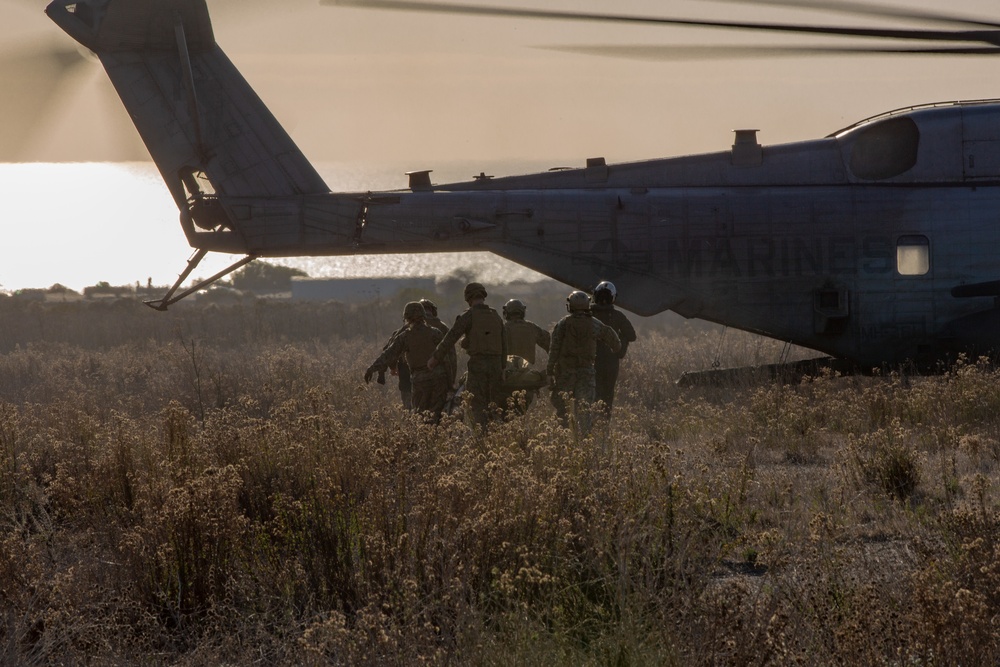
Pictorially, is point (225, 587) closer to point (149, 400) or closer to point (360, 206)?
point (360, 206)

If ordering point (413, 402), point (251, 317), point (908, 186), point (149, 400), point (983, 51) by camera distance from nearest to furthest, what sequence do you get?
point (983, 51), point (413, 402), point (908, 186), point (149, 400), point (251, 317)

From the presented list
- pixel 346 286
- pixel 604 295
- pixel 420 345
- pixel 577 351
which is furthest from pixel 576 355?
pixel 346 286

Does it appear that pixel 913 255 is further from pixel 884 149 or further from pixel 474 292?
pixel 474 292

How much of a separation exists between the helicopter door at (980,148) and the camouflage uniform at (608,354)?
582cm

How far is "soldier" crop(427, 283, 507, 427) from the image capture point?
10.7m

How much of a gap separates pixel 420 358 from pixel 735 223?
5.52 m

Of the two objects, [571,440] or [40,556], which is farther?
[571,440]

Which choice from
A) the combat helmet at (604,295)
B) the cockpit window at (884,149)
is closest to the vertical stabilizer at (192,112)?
the combat helmet at (604,295)

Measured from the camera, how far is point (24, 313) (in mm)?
40469

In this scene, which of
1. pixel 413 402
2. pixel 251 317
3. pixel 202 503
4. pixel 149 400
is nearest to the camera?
pixel 202 503

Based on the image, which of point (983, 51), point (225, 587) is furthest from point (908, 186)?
point (225, 587)

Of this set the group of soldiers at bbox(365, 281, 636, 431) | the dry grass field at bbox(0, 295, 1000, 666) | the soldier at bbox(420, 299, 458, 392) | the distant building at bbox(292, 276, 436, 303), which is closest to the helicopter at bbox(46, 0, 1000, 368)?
the soldier at bbox(420, 299, 458, 392)

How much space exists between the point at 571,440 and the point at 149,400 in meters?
10.9

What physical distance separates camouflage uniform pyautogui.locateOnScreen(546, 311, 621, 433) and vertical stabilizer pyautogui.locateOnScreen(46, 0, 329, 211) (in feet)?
20.2
